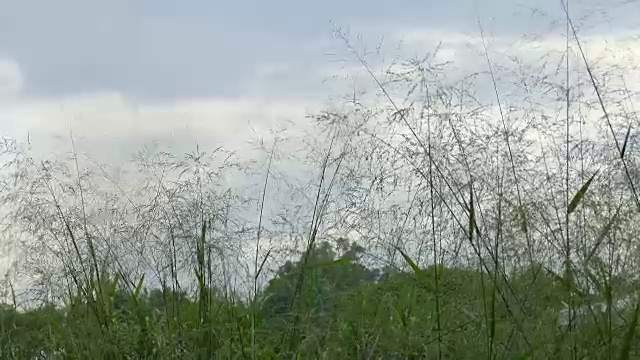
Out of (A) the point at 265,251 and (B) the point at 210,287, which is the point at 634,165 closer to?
(A) the point at 265,251

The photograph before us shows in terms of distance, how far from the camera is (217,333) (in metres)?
2.45

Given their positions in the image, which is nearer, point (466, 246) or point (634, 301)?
point (634, 301)

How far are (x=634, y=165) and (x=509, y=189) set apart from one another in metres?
0.43

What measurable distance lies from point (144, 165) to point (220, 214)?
0.56 metres

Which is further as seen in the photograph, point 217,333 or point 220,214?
point 220,214

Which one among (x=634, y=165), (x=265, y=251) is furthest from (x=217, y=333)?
(x=634, y=165)

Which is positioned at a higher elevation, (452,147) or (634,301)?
(452,147)

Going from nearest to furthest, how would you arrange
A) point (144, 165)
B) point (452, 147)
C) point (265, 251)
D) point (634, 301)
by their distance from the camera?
point (634, 301) → point (265, 251) → point (452, 147) → point (144, 165)

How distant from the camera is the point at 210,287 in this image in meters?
2.51

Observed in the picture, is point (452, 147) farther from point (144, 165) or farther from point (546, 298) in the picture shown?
point (144, 165)

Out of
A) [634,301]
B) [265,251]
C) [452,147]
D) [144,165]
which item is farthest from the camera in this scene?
[144,165]

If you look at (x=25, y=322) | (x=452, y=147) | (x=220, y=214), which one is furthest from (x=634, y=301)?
(x=25, y=322)

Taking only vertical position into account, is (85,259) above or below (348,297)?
above

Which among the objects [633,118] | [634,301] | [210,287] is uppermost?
[633,118]
